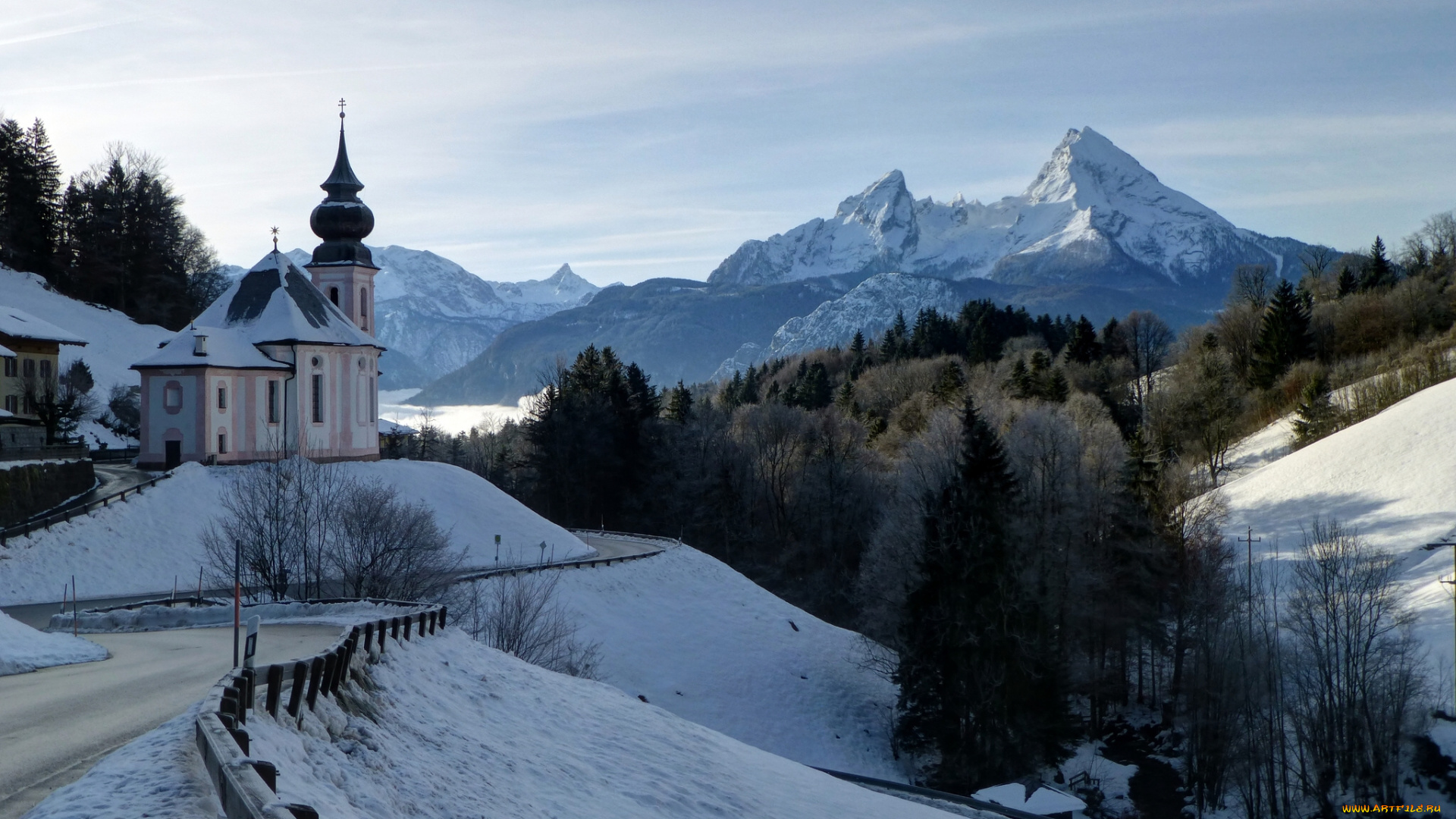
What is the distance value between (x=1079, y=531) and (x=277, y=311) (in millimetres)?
39156

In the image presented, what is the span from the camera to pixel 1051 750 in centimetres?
4119

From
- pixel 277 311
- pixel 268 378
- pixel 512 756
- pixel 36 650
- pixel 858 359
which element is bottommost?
pixel 512 756

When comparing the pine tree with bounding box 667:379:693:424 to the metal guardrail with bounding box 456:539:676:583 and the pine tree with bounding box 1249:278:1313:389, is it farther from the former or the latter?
the pine tree with bounding box 1249:278:1313:389

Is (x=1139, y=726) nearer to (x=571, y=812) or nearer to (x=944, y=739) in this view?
(x=944, y=739)

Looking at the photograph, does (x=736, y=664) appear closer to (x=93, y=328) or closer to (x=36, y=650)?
(x=36, y=650)

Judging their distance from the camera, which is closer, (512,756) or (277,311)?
(512,756)

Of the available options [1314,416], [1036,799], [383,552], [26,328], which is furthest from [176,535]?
[1314,416]

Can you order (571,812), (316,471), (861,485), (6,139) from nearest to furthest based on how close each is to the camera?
1. (571,812)
2. (316,471)
3. (861,485)
4. (6,139)

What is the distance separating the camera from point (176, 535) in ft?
138

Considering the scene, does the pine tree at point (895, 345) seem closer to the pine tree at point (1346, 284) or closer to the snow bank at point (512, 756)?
the pine tree at point (1346, 284)

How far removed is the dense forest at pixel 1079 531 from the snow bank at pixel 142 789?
35.1 m

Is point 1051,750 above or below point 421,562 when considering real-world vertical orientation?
below

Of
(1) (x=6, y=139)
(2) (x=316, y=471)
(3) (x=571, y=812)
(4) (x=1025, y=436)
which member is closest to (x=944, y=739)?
(4) (x=1025, y=436)

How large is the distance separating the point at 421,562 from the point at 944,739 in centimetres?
2015
